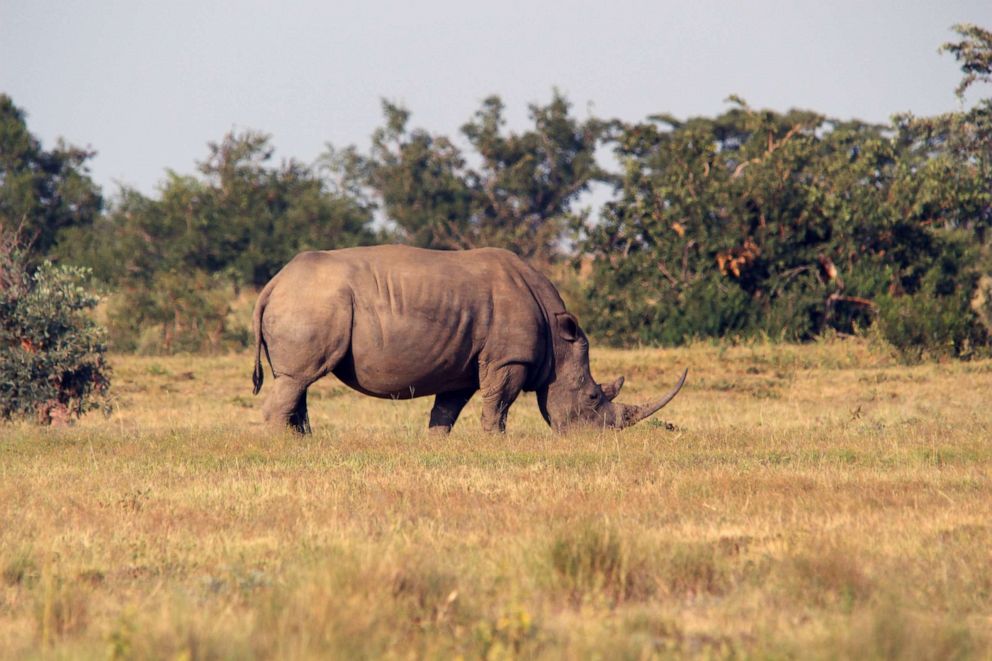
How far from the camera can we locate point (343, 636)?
5.36 metres

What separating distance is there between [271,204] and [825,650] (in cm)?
3212

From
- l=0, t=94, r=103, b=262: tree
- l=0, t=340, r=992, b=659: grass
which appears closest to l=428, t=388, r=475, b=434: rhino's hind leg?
l=0, t=340, r=992, b=659: grass

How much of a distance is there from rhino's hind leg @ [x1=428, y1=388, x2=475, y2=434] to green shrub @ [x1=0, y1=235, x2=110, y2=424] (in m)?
3.49

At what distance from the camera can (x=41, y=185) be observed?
3522 cm

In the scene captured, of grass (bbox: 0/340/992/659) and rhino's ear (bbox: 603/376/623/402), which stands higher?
rhino's ear (bbox: 603/376/623/402)

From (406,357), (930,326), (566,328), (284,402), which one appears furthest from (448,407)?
(930,326)

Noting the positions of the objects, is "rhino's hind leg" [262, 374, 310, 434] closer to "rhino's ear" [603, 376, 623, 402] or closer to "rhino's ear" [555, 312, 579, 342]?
"rhino's ear" [555, 312, 579, 342]

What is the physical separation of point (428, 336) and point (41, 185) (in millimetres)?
25115

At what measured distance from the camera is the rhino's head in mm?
13688

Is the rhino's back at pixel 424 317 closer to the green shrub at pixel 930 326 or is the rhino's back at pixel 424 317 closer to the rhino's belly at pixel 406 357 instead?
the rhino's belly at pixel 406 357

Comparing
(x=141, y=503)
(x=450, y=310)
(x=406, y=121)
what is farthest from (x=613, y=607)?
(x=406, y=121)

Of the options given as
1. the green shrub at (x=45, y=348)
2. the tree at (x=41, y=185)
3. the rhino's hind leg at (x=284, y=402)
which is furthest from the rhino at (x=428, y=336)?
the tree at (x=41, y=185)

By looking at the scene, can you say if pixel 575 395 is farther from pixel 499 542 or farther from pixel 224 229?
pixel 224 229

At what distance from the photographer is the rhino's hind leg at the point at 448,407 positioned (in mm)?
13805
